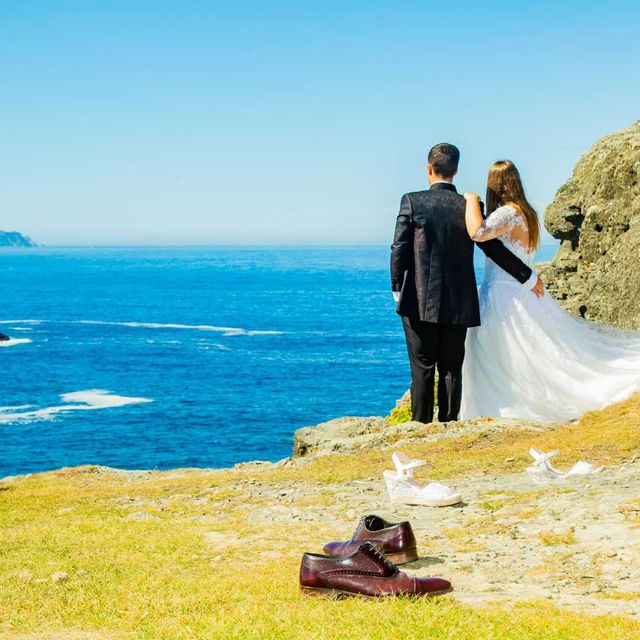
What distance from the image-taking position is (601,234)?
2302cm

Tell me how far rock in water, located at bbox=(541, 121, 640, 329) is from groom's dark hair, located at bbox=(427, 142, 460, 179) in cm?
722

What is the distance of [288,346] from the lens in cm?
12319

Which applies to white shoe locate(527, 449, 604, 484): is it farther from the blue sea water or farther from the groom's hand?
the blue sea water

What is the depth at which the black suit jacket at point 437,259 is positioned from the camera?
1489cm

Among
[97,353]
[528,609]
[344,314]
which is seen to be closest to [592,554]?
[528,609]

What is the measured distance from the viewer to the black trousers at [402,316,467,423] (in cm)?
1538

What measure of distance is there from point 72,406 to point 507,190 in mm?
77284

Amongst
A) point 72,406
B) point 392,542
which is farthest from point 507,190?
point 72,406

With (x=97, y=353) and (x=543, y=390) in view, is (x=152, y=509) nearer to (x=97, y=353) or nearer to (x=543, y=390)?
(x=543, y=390)

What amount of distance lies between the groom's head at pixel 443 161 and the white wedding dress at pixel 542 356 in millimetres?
1771

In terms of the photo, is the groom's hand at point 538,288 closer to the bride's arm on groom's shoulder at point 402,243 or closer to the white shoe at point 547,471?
the bride's arm on groom's shoulder at point 402,243

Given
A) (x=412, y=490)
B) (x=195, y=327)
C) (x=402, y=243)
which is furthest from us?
(x=195, y=327)

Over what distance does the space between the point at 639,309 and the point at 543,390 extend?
5.26 metres

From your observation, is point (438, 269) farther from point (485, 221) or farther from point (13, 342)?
point (13, 342)
